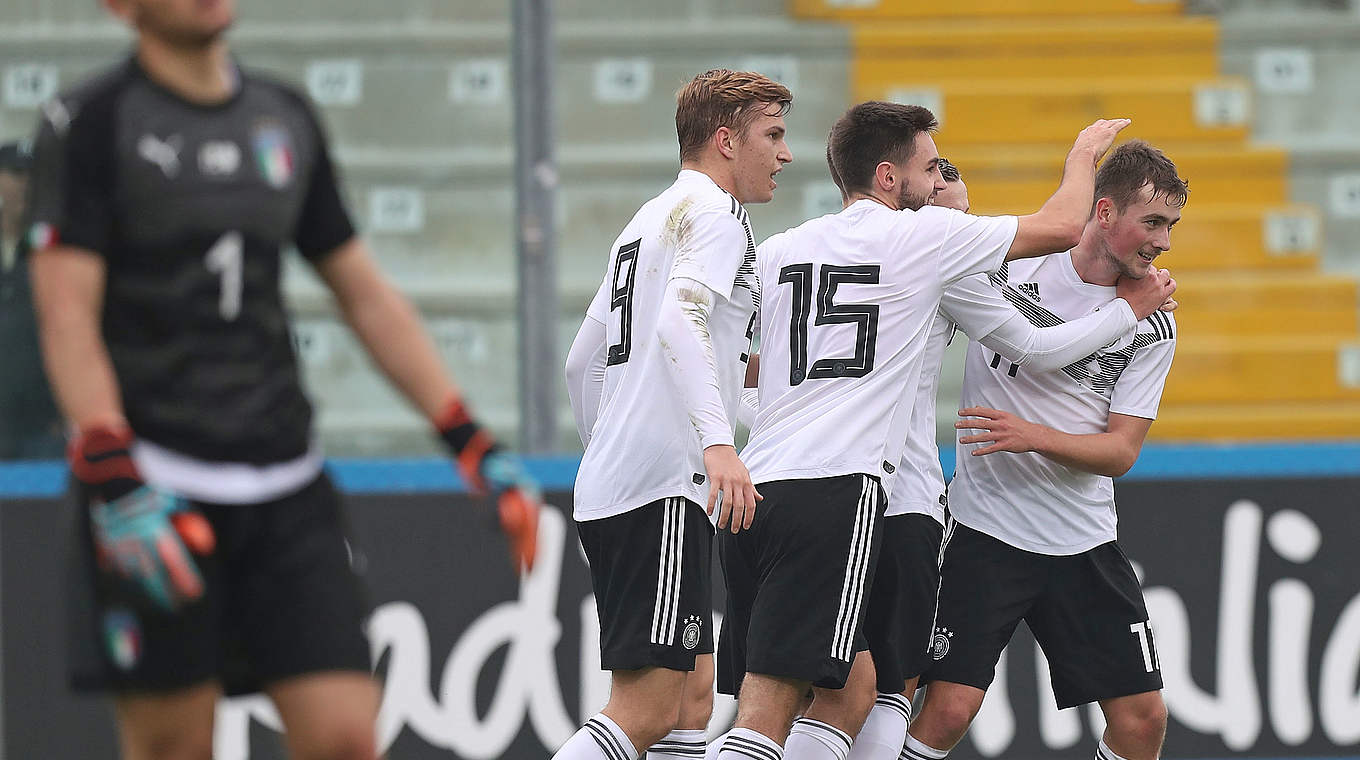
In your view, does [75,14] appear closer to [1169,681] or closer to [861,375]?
[861,375]

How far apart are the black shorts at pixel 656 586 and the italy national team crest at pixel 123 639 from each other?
67.7 inches

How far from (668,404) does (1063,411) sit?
4.05 feet

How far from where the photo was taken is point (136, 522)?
2.55m

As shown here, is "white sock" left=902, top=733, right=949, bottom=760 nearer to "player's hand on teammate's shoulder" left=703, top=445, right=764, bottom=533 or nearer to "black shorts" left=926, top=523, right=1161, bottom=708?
"black shorts" left=926, top=523, right=1161, bottom=708

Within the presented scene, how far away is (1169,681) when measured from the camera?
21.7 feet

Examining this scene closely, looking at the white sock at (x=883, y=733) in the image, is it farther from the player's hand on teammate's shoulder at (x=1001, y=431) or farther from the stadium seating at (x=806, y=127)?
the stadium seating at (x=806, y=127)

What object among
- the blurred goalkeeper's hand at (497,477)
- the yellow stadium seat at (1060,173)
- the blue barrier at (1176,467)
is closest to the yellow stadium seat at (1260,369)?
the yellow stadium seat at (1060,173)

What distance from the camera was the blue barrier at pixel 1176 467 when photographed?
6742 mm

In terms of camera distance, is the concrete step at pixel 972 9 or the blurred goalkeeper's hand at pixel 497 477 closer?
the blurred goalkeeper's hand at pixel 497 477

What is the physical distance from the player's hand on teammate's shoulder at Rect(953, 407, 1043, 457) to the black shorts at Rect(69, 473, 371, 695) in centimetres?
217

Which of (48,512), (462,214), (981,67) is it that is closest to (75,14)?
(462,214)

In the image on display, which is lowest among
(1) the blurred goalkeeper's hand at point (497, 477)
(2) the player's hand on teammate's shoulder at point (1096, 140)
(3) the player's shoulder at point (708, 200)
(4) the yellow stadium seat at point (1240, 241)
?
(4) the yellow stadium seat at point (1240, 241)

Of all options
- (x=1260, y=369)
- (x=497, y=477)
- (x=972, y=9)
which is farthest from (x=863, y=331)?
(x=972, y=9)

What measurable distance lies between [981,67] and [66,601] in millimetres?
7283
